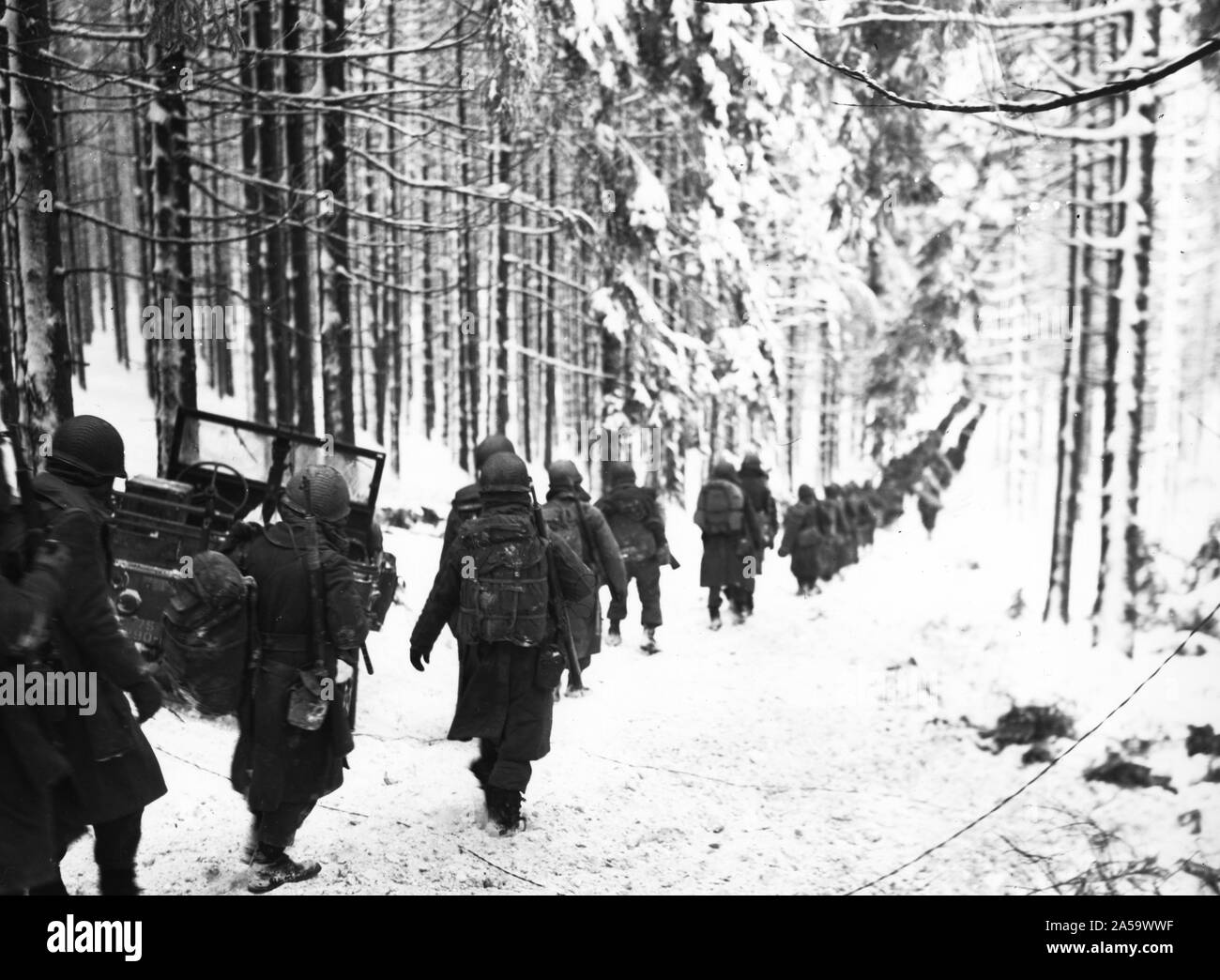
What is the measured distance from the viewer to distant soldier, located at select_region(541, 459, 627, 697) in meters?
7.66

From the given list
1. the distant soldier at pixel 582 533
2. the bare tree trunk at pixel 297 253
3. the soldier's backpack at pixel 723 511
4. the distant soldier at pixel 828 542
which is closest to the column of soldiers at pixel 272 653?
the distant soldier at pixel 582 533

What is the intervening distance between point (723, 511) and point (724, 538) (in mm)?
368

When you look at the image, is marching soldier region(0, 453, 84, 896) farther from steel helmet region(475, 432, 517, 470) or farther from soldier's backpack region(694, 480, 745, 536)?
soldier's backpack region(694, 480, 745, 536)

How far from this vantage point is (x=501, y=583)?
5395mm

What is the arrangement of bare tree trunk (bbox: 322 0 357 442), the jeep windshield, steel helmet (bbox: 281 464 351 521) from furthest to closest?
bare tree trunk (bbox: 322 0 357 442) < the jeep windshield < steel helmet (bbox: 281 464 351 521)

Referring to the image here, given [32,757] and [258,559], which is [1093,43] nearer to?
[258,559]

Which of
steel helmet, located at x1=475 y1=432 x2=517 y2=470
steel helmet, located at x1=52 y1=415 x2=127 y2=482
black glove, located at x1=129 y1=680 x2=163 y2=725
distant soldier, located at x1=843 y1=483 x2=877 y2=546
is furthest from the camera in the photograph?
distant soldier, located at x1=843 y1=483 x2=877 y2=546

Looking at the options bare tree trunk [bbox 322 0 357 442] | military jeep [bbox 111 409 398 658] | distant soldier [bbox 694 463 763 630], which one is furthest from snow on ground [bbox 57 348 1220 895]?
bare tree trunk [bbox 322 0 357 442]

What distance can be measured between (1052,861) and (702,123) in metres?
11.6

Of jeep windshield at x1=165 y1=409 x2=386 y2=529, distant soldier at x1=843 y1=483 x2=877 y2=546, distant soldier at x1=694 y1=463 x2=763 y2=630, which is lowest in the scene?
distant soldier at x1=843 y1=483 x2=877 y2=546

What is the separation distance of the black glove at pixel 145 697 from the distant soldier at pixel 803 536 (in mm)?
12338

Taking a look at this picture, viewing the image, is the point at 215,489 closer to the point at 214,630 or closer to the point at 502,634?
the point at 214,630

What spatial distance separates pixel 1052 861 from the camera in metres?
4.94

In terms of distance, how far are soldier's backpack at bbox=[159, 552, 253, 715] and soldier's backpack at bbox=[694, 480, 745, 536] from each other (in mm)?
8039
